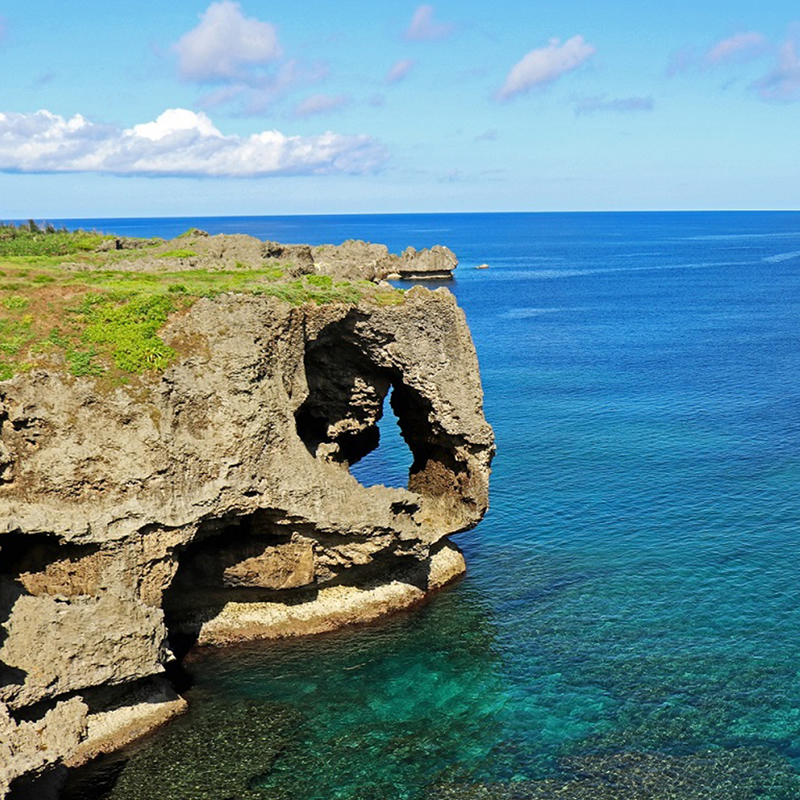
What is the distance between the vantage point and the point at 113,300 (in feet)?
113

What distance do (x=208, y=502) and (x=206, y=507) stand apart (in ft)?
0.66

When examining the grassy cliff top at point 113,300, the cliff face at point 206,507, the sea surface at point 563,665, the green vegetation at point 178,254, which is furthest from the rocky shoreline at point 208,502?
the sea surface at point 563,665

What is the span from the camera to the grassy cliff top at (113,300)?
106 ft

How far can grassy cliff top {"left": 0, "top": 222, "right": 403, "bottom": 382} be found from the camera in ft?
106

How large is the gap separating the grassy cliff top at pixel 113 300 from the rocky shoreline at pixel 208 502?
1.62ft

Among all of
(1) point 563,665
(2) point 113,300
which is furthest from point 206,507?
(1) point 563,665

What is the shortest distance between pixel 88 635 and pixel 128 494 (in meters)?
5.05

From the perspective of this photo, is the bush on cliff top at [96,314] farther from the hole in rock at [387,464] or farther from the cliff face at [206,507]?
the hole in rock at [387,464]

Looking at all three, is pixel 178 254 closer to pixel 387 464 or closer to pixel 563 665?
pixel 387 464

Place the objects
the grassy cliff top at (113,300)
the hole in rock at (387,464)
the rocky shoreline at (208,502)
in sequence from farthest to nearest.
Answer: the hole in rock at (387,464), the grassy cliff top at (113,300), the rocky shoreline at (208,502)

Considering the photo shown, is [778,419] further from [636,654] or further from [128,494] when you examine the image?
[128,494]

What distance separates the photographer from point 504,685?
34.7 m

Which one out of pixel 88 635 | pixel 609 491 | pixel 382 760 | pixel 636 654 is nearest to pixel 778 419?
pixel 609 491

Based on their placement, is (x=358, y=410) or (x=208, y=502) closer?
(x=208, y=502)
